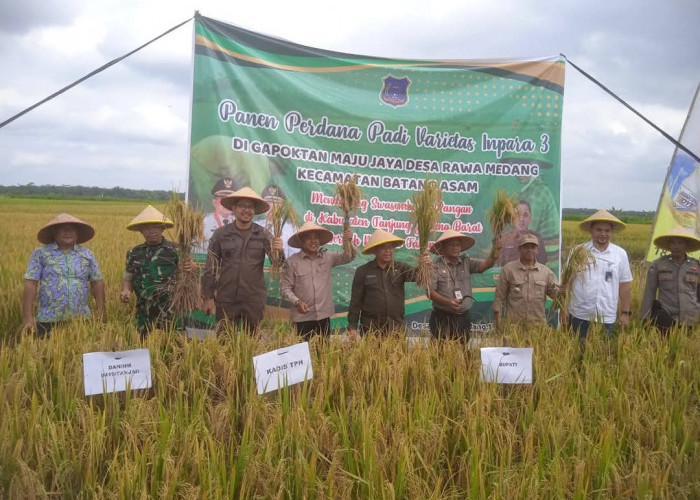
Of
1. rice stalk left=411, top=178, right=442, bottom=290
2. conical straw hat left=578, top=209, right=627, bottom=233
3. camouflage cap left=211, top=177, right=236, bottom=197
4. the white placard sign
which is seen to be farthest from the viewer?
camouflage cap left=211, top=177, right=236, bottom=197

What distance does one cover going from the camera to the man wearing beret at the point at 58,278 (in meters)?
4.24

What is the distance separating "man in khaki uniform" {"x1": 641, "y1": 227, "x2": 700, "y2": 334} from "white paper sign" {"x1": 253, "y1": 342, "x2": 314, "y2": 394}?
3218 millimetres

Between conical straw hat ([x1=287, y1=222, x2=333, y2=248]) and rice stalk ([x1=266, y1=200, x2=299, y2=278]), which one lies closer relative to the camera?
rice stalk ([x1=266, y1=200, x2=299, y2=278])

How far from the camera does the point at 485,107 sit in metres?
6.02

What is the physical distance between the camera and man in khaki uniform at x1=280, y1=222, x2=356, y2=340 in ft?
15.1

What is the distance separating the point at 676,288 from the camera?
4.71m

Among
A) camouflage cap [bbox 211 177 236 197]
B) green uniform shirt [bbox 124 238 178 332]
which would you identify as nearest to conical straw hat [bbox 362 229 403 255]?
green uniform shirt [bbox 124 238 178 332]

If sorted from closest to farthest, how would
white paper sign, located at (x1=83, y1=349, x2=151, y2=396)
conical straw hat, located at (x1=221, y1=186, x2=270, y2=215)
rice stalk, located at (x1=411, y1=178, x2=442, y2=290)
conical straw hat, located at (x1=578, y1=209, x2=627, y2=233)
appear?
white paper sign, located at (x1=83, y1=349, x2=151, y2=396) → rice stalk, located at (x1=411, y1=178, x2=442, y2=290) → conical straw hat, located at (x1=221, y1=186, x2=270, y2=215) → conical straw hat, located at (x1=578, y1=209, x2=627, y2=233)

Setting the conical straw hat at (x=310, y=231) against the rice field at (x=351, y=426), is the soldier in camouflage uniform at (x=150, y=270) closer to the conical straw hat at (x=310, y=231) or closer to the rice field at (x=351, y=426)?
the rice field at (x=351, y=426)

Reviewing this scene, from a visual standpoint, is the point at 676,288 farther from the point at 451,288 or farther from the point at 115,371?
the point at 115,371

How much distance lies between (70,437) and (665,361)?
3.50 m

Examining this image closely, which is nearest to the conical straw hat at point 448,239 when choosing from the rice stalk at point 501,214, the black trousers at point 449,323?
the rice stalk at point 501,214

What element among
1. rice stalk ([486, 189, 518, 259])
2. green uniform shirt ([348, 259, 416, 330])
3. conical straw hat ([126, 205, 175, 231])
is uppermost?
rice stalk ([486, 189, 518, 259])

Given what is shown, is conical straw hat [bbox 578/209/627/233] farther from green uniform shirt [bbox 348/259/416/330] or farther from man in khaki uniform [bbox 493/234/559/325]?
green uniform shirt [bbox 348/259/416/330]
